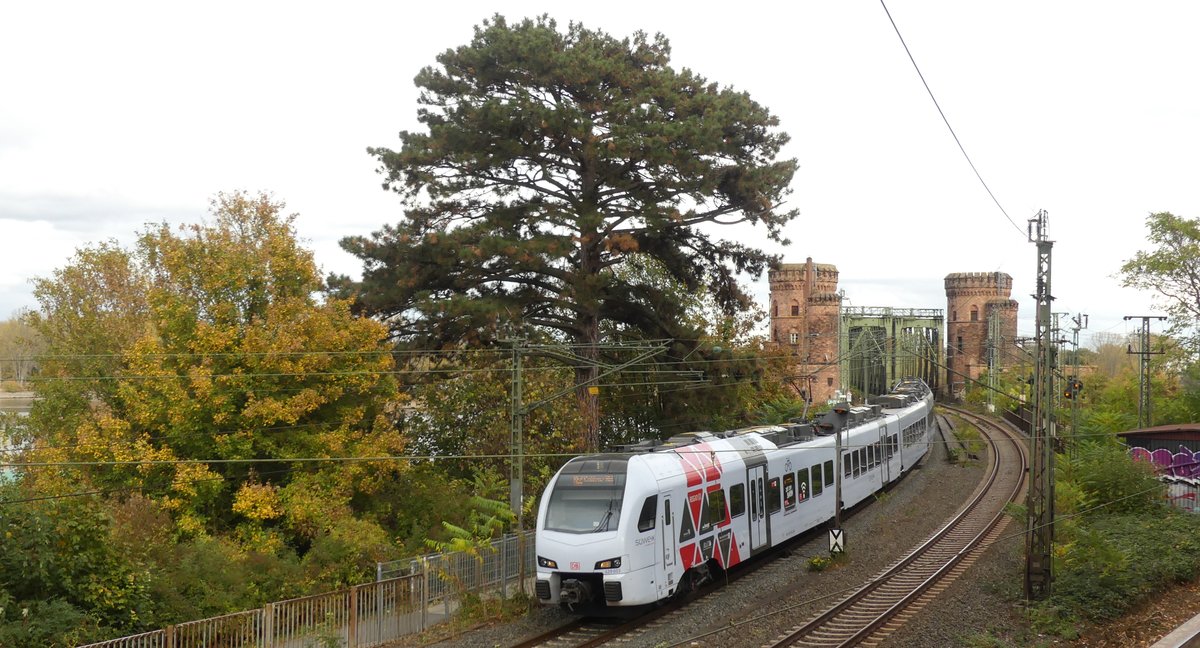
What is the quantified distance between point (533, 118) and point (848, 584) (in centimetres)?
1386

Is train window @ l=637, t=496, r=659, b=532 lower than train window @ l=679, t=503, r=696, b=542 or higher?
higher

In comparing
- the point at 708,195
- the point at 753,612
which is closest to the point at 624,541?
the point at 753,612

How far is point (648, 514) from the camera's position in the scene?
15234mm

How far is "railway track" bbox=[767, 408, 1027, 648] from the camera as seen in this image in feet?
47.4

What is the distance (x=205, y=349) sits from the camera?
20.5m

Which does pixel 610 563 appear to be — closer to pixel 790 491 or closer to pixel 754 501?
pixel 754 501

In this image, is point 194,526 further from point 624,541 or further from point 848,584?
point 848,584

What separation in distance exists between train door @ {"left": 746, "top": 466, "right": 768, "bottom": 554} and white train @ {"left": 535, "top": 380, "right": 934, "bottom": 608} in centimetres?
2

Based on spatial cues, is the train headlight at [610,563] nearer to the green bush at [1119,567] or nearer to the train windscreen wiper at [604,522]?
the train windscreen wiper at [604,522]

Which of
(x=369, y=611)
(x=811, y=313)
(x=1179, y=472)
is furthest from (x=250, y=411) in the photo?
(x=811, y=313)

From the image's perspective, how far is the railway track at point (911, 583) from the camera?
1444 cm

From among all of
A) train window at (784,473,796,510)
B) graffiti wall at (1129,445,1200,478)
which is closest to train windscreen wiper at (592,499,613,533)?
train window at (784,473,796,510)

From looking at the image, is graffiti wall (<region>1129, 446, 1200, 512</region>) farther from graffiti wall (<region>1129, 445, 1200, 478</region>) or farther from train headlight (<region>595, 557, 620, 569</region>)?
train headlight (<region>595, 557, 620, 569</region>)

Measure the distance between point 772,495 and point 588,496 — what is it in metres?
6.09
